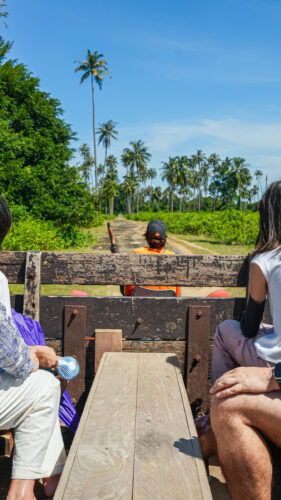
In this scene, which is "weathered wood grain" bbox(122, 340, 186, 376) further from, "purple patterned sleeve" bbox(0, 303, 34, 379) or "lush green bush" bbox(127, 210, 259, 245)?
"lush green bush" bbox(127, 210, 259, 245)

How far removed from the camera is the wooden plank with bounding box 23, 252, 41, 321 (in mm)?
2867

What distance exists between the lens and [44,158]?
18.4 meters

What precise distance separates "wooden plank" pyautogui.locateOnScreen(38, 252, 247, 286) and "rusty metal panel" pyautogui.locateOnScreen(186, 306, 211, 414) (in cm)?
22

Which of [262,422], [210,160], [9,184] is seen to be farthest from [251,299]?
[210,160]

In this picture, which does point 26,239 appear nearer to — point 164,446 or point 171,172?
point 164,446

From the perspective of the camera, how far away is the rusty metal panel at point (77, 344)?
2889mm

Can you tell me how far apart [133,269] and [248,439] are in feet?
4.57

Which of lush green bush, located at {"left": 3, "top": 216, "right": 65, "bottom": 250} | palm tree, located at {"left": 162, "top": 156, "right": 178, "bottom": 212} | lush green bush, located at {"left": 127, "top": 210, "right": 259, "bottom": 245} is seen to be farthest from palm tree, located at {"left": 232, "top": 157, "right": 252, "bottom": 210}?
lush green bush, located at {"left": 3, "top": 216, "right": 65, "bottom": 250}

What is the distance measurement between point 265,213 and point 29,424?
5.05 feet

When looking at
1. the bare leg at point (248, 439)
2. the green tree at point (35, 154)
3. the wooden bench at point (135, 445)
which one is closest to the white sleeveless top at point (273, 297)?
the bare leg at point (248, 439)

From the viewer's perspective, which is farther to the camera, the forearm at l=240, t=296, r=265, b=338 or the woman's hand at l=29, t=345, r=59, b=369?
the woman's hand at l=29, t=345, r=59, b=369

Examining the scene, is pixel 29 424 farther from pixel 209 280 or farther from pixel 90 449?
pixel 209 280

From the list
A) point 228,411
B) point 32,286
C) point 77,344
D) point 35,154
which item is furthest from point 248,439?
point 35,154

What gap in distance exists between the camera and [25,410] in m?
2.04
